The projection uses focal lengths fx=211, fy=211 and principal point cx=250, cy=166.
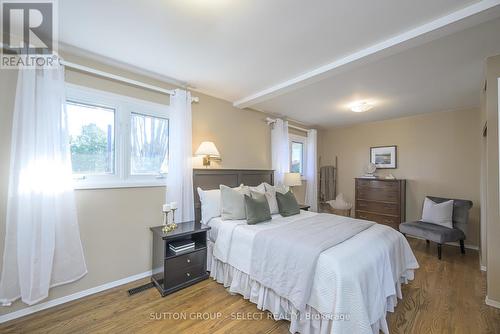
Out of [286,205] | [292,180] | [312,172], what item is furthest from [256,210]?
[312,172]

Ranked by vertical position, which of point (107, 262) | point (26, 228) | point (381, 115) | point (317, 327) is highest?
point (381, 115)

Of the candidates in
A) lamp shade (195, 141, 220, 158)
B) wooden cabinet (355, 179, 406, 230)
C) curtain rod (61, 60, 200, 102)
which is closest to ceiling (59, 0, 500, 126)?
curtain rod (61, 60, 200, 102)

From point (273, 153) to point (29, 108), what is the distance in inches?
133

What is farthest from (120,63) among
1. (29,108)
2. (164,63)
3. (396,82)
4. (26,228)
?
(396,82)

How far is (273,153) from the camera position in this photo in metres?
4.23

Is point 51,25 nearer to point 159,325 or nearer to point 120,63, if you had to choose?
point 120,63

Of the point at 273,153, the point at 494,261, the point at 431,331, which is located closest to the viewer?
the point at 431,331

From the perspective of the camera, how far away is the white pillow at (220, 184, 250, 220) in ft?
8.66

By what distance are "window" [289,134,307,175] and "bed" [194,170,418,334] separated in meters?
2.22

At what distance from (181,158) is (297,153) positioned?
308 centimetres

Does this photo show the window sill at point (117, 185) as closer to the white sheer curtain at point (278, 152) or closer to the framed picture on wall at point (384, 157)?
the white sheer curtain at point (278, 152)

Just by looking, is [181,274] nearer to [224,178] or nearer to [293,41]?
[224,178]

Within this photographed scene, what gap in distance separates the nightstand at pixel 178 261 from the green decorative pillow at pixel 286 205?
41.6 inches

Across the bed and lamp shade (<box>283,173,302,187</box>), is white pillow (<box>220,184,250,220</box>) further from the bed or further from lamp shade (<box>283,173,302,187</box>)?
lamp shade (<box>283,173,302,187</box>)
